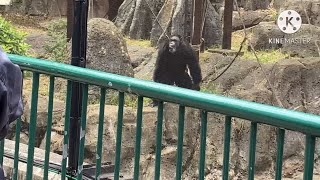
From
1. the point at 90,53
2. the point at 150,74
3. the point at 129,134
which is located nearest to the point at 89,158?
the point at 129,134

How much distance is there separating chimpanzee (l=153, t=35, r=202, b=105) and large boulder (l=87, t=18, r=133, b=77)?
2.62 ft

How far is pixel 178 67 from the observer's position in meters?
9.33

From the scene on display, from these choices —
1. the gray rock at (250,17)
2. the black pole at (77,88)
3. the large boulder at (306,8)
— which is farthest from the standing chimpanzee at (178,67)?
the black pole at (77,88)

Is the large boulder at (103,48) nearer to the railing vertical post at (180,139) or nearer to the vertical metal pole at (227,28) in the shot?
the vertical metal pole at (227,28)

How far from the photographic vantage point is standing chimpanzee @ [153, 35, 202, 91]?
30.5 feet

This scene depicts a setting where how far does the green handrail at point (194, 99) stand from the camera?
66.1 inches

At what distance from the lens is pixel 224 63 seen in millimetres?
9922

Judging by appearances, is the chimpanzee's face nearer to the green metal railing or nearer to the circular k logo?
the circular k logo

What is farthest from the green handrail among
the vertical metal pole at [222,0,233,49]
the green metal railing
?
the vertical metal pole at [222,0,233,49]

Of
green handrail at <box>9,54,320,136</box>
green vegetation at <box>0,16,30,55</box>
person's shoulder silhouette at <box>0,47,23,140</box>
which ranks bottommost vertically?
green vegetation at <box>0,16,30,55</box>

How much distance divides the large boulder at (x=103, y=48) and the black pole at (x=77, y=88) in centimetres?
578

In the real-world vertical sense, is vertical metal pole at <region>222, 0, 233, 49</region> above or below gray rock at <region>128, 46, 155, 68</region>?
above

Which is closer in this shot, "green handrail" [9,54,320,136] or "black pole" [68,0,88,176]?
"green handrail" [9,54,320,136]

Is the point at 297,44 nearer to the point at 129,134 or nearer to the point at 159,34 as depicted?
the point at 159,34
